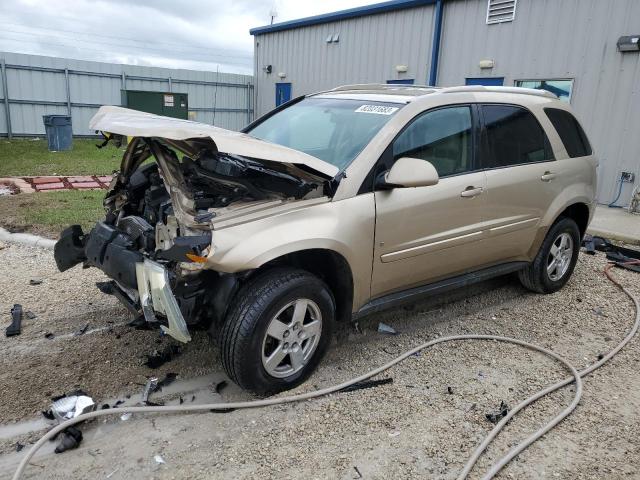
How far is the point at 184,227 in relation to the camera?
2926mm

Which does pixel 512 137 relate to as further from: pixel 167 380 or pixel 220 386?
pixel 167 380

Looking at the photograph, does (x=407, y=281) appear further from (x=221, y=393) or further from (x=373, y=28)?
(x=373, y=28)

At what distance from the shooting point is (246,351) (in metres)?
2.93

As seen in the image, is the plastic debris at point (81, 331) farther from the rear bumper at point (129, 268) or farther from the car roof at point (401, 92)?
the car roof at point (401, 92)

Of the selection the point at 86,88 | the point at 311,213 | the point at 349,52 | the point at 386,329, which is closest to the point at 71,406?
the point at 311,213

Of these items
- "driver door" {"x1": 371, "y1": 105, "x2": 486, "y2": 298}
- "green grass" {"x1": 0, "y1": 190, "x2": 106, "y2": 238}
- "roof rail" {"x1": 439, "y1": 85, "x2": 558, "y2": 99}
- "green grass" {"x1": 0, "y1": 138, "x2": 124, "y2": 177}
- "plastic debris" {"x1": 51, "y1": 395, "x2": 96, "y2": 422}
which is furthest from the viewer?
"green grass" {"x1": 0, "y1": 138, "x2": 124, "y2": 177}

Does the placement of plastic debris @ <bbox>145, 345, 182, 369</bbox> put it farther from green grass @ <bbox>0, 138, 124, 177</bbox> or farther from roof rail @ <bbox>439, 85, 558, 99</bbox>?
green grass @ <bbox>0, 138, 124, 177</bbox>

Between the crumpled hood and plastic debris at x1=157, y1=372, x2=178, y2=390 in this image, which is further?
plastic debris at x1=157, y1=372, x2=178, y2=390

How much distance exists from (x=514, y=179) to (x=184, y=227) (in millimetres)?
2671

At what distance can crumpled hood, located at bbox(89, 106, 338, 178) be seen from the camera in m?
2.76

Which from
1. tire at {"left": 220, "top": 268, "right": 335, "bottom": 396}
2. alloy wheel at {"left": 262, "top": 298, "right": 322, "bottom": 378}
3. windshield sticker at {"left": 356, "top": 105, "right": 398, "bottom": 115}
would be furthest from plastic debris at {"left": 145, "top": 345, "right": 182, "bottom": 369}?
windshield sticker at {"left": 356, "top": 105, "right": 398, "bottom": 115}

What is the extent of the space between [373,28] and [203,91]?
9.17 metres

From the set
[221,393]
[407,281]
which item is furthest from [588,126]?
[221,393]

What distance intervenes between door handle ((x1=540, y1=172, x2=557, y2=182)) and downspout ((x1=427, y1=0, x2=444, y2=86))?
25.9 feet
